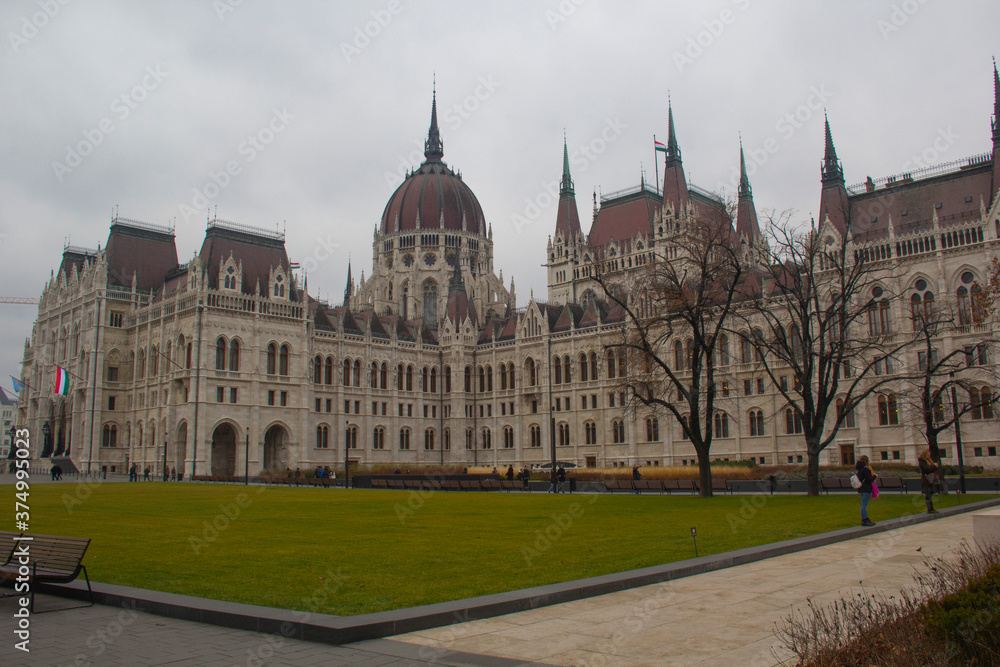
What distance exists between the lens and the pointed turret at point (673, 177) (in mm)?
76375

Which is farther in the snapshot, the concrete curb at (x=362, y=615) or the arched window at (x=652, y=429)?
the arched window at (x=652, y=429)

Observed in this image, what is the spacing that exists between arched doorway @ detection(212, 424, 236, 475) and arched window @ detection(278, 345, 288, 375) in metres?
5.98

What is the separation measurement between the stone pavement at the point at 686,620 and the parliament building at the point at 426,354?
36.6 m

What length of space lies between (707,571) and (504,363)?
213 ft

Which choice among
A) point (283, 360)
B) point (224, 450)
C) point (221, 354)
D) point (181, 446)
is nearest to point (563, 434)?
point (283, 360)

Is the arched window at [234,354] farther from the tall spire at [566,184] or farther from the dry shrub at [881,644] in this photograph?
the dry shrub at [881,644]

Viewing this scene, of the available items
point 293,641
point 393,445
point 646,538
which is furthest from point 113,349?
point 293,641

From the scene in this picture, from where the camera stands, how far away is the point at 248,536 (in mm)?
17062

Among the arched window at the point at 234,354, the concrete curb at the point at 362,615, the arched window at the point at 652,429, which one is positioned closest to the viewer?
the concrete curb at the point at 362,615

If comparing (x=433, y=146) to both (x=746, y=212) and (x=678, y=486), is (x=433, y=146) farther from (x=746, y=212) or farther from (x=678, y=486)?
(x=678, y=486)

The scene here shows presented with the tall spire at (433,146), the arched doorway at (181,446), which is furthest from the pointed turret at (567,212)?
the arched doorway at (181,446)

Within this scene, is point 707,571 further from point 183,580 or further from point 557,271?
point 557,271

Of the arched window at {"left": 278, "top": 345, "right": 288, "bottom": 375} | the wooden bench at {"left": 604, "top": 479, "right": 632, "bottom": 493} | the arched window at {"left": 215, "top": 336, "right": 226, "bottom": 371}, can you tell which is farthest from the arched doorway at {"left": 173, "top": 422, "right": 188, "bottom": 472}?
the wooden bench at {"left": 604, "top": 479, "right": 632, "bottom": 493}

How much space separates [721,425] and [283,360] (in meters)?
35.6
